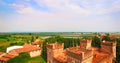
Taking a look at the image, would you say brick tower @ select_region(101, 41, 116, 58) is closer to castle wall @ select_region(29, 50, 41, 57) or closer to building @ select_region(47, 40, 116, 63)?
building @ select_region(47, 40, 116, 63)

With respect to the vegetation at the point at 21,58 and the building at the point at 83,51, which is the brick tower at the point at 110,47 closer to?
the building at the point at 83,51

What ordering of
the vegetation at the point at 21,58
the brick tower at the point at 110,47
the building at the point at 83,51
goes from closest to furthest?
the building at the point at 83,51, the brick tower at the point at 110,47, the vegetation at the point at 21,58

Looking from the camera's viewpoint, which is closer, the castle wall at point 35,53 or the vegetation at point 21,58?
the vegetation at point 21,58

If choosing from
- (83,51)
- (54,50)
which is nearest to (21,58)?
(54,50)

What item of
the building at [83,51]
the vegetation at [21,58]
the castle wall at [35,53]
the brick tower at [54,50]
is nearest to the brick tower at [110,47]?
the building at [83,51]

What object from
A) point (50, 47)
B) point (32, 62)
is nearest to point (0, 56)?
point (32, 62)

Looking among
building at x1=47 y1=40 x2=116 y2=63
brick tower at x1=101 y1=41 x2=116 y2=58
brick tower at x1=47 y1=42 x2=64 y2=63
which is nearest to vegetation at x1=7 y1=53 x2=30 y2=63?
building at x1=47 y1=40 x2=116 y2=63

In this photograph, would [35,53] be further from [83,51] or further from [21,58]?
[83,51]

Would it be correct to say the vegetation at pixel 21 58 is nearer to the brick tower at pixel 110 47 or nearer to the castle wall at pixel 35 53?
the castle wall at pixel 35 53

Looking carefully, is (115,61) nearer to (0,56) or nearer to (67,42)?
(67,42)

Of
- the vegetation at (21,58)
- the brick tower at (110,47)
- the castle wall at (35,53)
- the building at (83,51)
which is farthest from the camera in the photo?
the castle wall at (35,53)

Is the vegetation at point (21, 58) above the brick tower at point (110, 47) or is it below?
below
